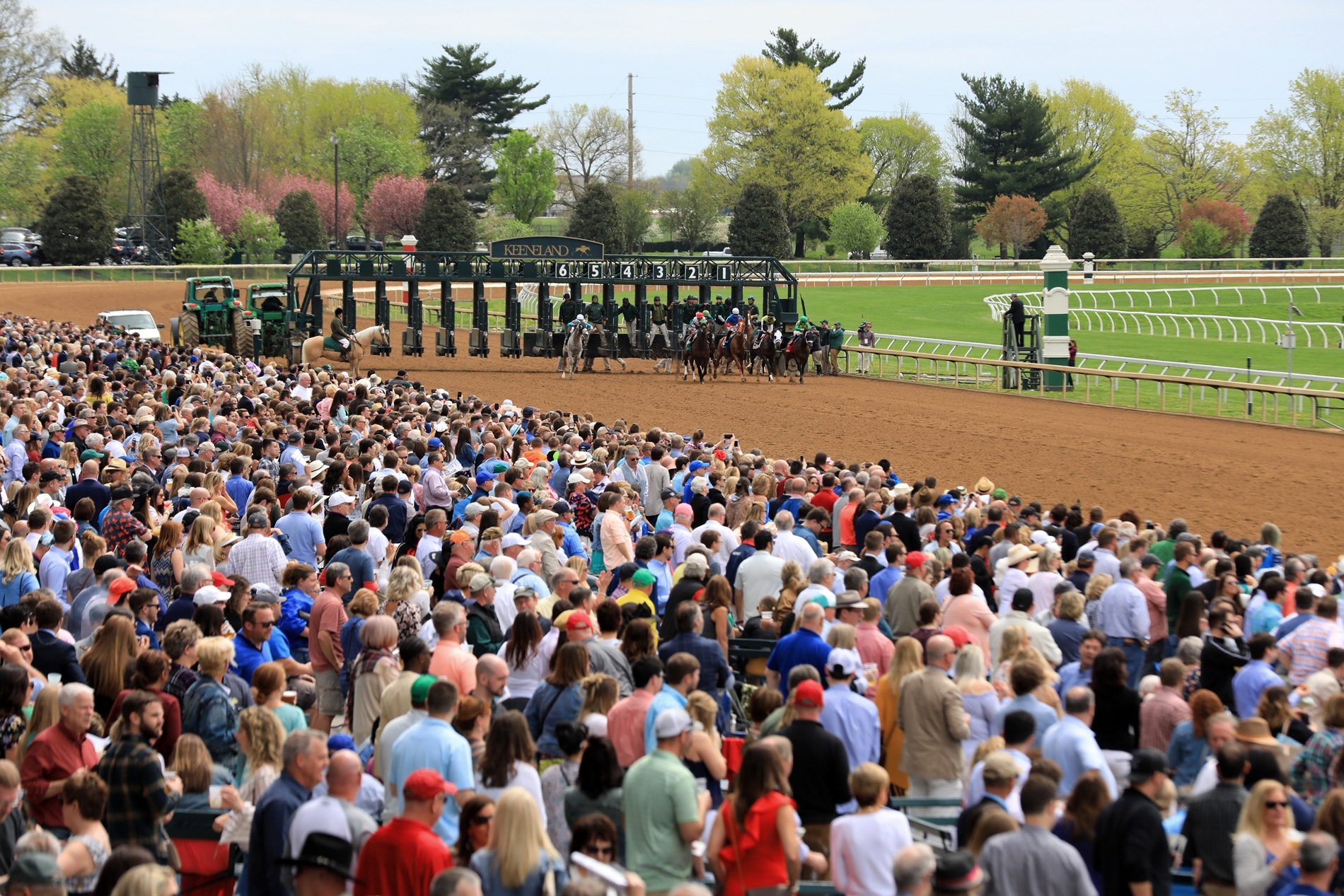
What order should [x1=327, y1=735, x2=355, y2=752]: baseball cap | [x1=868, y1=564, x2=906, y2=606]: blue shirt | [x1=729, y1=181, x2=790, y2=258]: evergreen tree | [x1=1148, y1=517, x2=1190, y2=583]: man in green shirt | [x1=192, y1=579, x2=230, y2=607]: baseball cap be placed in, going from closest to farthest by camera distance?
1. [x1=327, y1=735, x2=355, y2=752]: baseball cap
2. [x1=192, y1=579, x2=230, y2=607]: baseball cap
3. [x1=868, y1=564, x2=906, y2=606]: blue shirt
4. [x1=1148, y1=517, x2=1190, y2=583]: man in green shirt
5. [x1=729, y1=181, x2=790, y2=258]: evergreen tree

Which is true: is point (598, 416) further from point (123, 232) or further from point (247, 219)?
point (123, 232)

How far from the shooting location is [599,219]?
5562 centimetres

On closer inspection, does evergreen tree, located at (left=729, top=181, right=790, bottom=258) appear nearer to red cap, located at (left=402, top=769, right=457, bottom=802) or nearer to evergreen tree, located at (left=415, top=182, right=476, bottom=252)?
evergreen tree, located at (left=415, top=182, right=476, bottom=252)

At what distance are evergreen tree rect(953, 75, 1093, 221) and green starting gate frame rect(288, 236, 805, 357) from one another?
144 feet

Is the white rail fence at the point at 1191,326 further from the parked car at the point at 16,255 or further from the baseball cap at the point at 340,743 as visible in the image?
the parked car at the point at 16,255

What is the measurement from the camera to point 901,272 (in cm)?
6056

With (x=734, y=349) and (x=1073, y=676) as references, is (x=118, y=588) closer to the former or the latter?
(x=1073, y=676)

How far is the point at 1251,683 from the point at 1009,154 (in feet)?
229

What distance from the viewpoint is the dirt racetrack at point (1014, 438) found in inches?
643

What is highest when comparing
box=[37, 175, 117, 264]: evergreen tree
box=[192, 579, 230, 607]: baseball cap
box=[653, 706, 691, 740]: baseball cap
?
box=[37, 175, 117, 264]: evergreen tree


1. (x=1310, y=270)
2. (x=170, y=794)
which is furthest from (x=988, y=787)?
(x=1310, y=270)

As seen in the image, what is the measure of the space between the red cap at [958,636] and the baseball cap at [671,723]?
206cm

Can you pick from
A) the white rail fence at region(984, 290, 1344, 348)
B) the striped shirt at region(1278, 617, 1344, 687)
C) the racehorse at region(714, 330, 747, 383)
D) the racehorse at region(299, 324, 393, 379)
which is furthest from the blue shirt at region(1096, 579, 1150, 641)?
the white rail fence at region(984, 290, 1344, 348)

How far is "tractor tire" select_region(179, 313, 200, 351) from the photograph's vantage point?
30.1 meters
